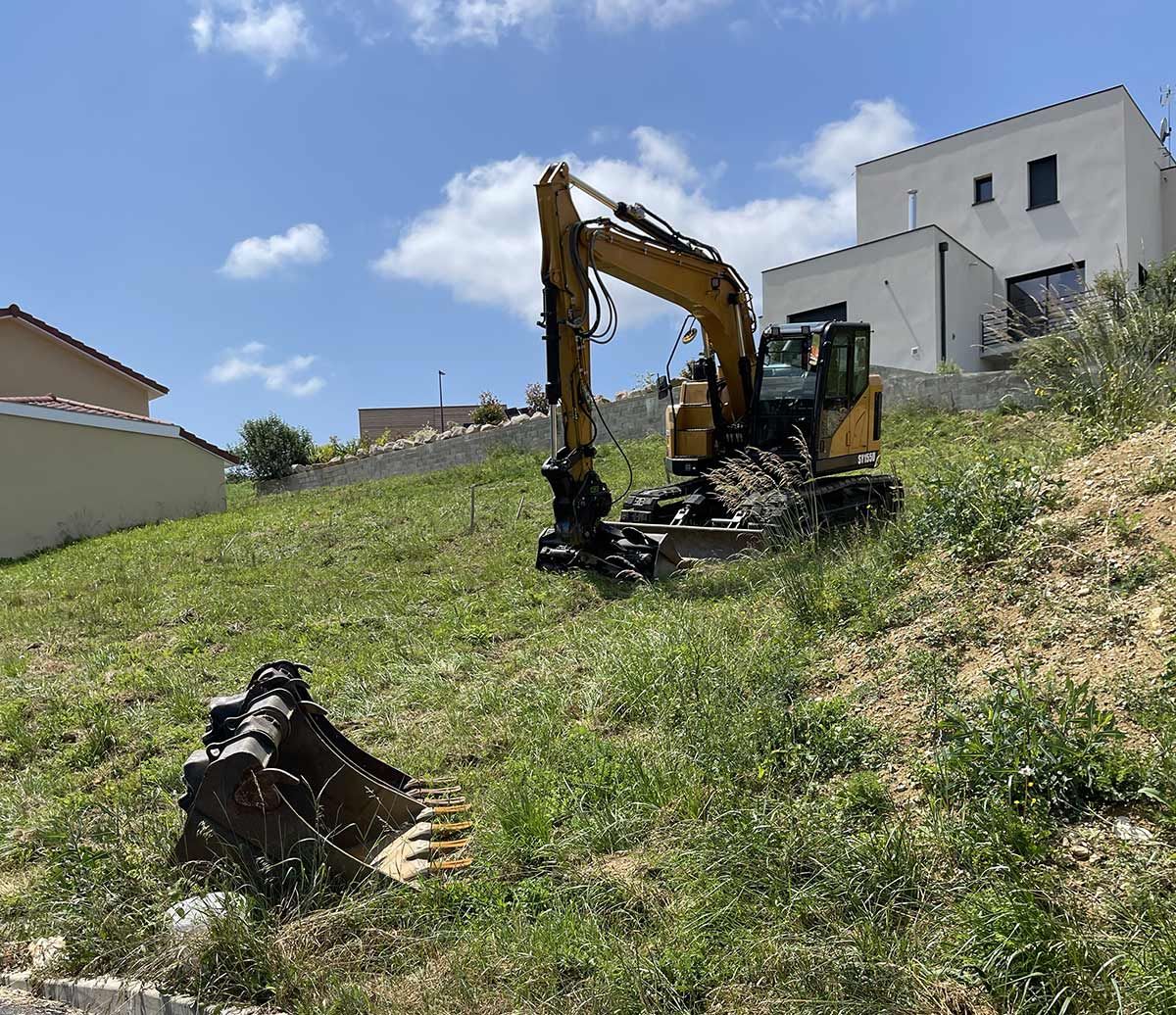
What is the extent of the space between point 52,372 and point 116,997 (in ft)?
76.9

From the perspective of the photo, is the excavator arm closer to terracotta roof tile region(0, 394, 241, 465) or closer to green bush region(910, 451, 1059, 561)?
green bush region(910, 451, 1059, 561)

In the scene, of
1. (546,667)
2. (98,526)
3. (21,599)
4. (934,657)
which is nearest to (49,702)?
(546,667)

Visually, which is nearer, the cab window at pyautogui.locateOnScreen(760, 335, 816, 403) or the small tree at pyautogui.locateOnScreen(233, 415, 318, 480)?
the cab window at pyautogui.locateOnScreen(760, 335, 816, 403)

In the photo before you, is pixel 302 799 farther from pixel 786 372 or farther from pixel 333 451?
pixel 333 451

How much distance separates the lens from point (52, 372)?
22328 mm

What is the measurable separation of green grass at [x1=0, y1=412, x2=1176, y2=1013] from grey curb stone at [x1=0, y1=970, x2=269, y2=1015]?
0.25 ft

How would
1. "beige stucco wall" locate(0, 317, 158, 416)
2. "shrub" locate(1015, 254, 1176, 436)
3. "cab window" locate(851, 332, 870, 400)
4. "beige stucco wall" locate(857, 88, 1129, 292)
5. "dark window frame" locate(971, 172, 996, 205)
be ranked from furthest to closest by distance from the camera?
"dark window frame" locate(971, 172, 996, 205)
"beige stucco wall" locate(857, 88, 1129, 292)
"beige stucco wall" locate(0, 317, 158, 416)
"cab window" locate(851, 332, 870, 400)
"shrub" locate(1015, 254, 1176, 436)

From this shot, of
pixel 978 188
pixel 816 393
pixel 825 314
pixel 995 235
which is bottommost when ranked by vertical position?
pixel 816 393

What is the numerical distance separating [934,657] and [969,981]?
1976 mm

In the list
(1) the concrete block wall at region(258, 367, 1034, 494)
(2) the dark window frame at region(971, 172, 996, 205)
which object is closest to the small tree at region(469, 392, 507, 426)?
(1) the concrete block wall at region(258, 367, 1034, 494)

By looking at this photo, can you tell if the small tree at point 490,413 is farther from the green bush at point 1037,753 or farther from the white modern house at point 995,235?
the green bush at point 1037,753

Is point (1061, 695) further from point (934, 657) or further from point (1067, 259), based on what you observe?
point (1067, 259)

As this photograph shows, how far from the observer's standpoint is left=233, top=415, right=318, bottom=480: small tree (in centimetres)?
2672

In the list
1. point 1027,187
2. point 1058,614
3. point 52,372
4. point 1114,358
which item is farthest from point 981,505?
point 52,372
